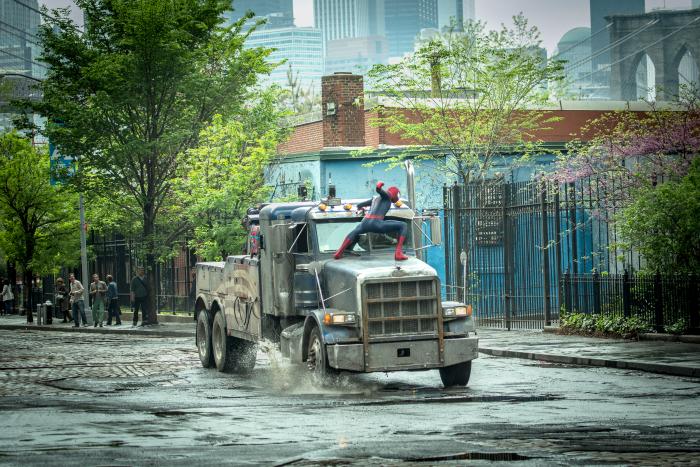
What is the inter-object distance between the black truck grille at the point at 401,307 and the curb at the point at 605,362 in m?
4.07

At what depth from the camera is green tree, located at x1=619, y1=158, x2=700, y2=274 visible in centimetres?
2464

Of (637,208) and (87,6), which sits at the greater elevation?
(87,6)

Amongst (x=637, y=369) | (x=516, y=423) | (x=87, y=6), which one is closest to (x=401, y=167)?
(x=87, y=6)

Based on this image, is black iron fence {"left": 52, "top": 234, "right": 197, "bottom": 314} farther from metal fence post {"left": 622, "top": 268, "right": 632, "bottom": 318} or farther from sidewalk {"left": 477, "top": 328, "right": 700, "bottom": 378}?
metal fence post {"left": 622, "top": 268, "right": 632, "bottom": 318}

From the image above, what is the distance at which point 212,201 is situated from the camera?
36906mm

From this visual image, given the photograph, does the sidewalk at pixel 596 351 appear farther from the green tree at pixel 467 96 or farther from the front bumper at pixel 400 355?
the green tree at pixel 467 96

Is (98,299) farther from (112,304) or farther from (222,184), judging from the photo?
(222,184)

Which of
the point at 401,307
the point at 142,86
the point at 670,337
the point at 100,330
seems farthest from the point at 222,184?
the point at 401,307

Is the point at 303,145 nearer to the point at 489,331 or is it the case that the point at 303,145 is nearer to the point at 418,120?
the point at 418,120

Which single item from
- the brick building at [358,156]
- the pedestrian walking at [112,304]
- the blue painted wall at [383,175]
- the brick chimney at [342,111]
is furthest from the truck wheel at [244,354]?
the brick chimney at [342,111]

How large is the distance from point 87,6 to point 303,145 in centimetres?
1152

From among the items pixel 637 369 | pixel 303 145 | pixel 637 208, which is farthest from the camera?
pixel 303 145

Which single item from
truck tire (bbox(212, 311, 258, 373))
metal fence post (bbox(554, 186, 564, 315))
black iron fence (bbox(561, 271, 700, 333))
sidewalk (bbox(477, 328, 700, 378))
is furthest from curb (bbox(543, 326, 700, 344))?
truck tire (bbox(212, 311, 258, 373))

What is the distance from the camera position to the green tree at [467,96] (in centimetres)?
3966
